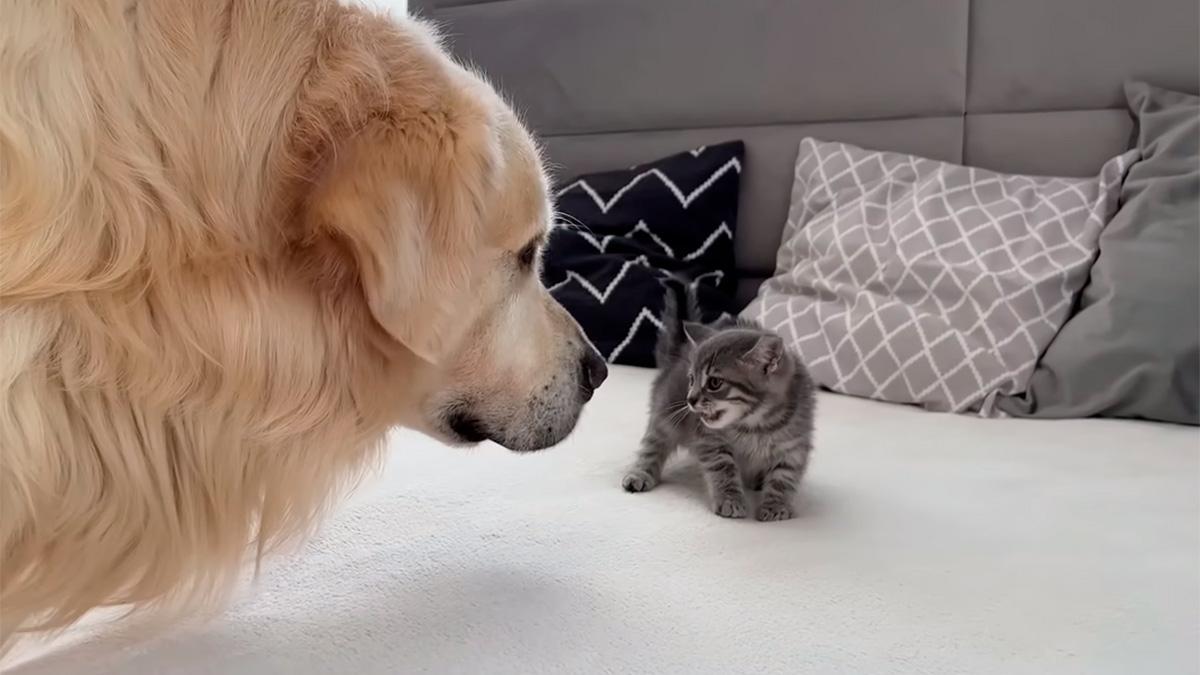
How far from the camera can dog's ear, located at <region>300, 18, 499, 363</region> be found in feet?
2.47

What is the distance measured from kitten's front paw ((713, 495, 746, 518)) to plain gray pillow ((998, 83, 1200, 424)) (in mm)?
771

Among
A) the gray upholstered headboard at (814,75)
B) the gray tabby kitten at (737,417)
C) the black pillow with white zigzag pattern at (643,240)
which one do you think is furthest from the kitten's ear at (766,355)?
the gray upholstered headboard at (814,75)

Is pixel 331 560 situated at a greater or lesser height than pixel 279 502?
lesser

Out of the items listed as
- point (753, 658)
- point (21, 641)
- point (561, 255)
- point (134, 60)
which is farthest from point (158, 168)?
point (561, 255)

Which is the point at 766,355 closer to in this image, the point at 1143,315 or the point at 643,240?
the point at 1143,315

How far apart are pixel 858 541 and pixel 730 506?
186 mm

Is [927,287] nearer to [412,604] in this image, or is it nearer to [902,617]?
[902,617]

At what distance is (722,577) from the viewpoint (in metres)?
1.04

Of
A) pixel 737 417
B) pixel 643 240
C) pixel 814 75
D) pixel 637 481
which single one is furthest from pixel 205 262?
pixel 814 75

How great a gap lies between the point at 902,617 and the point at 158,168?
30.6 inches

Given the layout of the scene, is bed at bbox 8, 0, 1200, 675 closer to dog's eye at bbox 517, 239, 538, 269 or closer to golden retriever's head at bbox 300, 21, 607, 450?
golden retriever's head at bbox 300, 21, 607, 450

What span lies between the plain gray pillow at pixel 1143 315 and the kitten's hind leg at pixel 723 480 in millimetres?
718

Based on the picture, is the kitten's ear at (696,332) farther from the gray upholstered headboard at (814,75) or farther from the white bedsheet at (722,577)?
the gray upholstered headboard at (814,75)

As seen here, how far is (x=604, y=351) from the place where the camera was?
2225 millimetres
